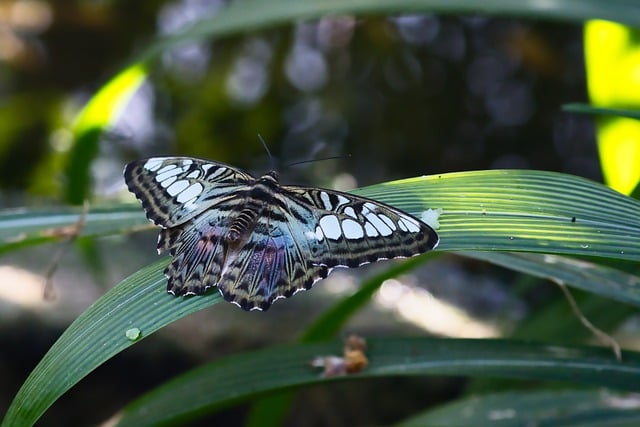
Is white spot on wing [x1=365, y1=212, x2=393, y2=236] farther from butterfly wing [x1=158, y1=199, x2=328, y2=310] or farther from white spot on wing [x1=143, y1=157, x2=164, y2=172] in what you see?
white spot on wing [x1=143, y1=157, x2=164, y2=172]

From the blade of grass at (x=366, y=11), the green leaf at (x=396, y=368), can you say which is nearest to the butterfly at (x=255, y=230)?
the green leaf at (x=396, y=368)

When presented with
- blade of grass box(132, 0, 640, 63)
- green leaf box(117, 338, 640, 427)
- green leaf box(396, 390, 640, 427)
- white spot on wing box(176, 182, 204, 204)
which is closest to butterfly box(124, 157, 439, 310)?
white spot on wing box(176, 182, 204, 204)

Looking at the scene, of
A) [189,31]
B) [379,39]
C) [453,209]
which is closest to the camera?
[453,209]

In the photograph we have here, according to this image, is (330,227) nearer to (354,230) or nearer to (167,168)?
(354,230)

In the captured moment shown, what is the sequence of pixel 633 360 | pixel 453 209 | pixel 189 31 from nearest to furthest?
1. pixel 453 209
2. pixel 633 360
3. pixel 189 31

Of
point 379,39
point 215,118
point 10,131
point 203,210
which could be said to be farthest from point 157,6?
point 203,210

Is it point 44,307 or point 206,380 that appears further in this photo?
point 44,307

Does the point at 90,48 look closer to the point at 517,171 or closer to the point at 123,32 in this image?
the point at 123,32
